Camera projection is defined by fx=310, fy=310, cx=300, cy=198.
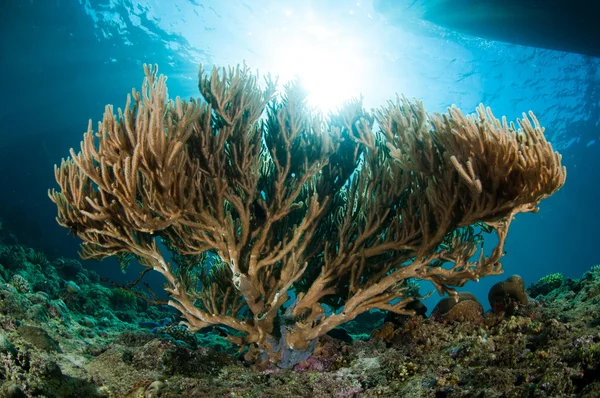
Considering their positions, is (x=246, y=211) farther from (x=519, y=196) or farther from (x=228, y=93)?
(x=519, y=196)

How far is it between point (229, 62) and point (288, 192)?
930 inches

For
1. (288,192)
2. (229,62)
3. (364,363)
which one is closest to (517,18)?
(288,192)

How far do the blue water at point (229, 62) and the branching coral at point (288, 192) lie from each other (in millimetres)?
15804

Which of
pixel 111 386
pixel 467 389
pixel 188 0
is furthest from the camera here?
pixel 188 0

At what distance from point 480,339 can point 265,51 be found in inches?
905

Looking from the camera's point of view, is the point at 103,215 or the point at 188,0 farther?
the point at 188,0

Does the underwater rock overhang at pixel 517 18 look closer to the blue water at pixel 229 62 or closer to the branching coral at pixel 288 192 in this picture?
the blue water at pixel 229 62

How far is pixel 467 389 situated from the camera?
3.17 metres

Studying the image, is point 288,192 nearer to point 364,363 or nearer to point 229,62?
point 364,363

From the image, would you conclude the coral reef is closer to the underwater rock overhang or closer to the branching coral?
the branching coral

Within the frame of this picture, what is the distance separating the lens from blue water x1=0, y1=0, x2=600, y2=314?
65.1 ft

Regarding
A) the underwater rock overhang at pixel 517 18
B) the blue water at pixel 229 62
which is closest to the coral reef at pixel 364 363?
the underwater rock overhang at pixel 517 18

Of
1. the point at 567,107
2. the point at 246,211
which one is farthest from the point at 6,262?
the point at 567,107

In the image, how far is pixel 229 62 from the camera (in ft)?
81.7
